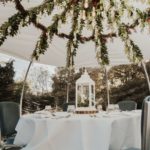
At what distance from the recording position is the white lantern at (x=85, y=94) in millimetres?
4461

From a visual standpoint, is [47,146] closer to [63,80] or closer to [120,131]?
Answer: [120,131]

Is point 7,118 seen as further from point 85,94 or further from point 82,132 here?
point 82,132

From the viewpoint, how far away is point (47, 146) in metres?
4.25

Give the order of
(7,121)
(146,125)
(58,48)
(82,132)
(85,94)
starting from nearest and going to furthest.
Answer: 1. (146,125)
2. (82,132)
3. (85,94)
4. (7,121)
5. (58,48)

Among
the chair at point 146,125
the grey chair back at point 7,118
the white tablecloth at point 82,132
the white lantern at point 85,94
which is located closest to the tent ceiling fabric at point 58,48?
the grey chair back at point 7,118

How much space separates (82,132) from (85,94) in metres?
0.61

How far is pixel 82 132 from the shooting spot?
4.09 m

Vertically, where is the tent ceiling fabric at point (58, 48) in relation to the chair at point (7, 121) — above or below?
above

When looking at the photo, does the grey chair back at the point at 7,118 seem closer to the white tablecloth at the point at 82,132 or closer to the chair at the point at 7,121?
the chair at the point at 7,121

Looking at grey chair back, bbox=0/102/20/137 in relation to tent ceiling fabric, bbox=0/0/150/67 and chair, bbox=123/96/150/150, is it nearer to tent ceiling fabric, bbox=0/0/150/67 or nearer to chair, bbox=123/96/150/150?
tent ceiling fabric, bbox=0/0/150/67

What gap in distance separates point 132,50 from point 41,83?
16071 mm

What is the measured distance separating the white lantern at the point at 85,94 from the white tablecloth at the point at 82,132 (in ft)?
0.79

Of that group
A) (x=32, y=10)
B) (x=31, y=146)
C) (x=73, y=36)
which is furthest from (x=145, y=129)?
(x=73, y=36)

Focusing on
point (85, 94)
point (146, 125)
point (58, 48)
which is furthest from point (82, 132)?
point (58, 48)
